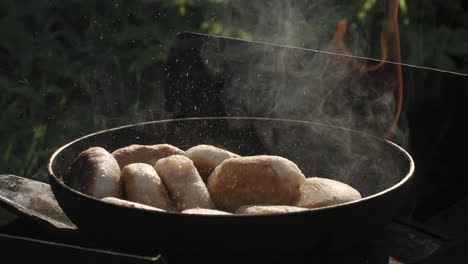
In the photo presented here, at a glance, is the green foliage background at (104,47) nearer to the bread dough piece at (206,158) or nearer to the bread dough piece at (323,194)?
the bread dough piece at (206,158)

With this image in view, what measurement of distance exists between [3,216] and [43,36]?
1107 millimetres

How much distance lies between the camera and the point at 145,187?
4.73ft

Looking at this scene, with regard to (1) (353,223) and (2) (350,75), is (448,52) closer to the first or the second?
(2) (350,75)

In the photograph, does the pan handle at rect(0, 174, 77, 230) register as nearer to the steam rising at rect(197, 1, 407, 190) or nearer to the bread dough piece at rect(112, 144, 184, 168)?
the bread dough piece at rect(112, 144, 184, 168)

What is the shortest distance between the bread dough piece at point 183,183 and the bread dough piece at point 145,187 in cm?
2

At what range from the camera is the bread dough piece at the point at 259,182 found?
1.42 m

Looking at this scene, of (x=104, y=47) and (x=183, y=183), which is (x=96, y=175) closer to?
(x=183, y=183)

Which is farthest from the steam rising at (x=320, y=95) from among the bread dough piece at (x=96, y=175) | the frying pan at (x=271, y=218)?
the bread dough piece at (x=96, y=175)

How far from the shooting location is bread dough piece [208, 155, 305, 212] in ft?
4.65

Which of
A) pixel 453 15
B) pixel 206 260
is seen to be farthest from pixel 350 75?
pixel 453 15

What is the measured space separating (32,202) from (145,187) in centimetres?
55

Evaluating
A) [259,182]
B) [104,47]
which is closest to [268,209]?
[259,182]

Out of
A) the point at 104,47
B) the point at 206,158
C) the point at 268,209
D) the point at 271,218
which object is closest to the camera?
the point at 271,218

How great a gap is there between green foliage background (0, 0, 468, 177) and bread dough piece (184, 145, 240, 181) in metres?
1.92
